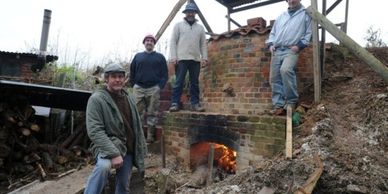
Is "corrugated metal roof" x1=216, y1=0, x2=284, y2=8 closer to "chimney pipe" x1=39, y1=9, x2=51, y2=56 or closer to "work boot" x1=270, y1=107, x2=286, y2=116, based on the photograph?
"work boot" x1=270, y1=107, x2=286, y2=116

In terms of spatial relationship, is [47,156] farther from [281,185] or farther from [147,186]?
[281,185]

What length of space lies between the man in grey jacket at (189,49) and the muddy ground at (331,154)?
1.38 meters

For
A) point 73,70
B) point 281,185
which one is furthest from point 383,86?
point 73,70

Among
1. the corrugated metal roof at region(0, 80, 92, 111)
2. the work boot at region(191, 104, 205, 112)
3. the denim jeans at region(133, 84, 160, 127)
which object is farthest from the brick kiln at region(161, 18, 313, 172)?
the corrugated metal roof at region(0, 80, 92, 111)

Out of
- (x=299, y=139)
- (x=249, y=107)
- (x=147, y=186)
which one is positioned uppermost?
(x=249, y=107)

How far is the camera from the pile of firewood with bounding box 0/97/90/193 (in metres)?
6.16

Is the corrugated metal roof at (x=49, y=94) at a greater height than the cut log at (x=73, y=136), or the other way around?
the corrugated metal roof at (x=49, y=94)

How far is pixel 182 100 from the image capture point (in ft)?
25.9

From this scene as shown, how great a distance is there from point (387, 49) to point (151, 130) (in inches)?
196

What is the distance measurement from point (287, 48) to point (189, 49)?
1729mm

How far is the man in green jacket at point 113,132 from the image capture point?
3.67 meters

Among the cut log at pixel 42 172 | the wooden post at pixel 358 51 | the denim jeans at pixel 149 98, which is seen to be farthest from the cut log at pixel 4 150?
the wooden post at pixel 358 51

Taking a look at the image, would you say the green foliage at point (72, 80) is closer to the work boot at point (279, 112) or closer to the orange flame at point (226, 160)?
the orange flame at point (226, 160)

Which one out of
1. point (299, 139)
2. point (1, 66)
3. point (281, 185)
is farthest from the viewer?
point (1, 66)
